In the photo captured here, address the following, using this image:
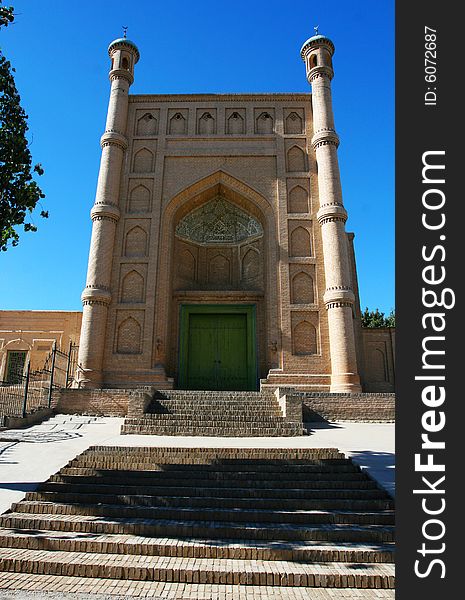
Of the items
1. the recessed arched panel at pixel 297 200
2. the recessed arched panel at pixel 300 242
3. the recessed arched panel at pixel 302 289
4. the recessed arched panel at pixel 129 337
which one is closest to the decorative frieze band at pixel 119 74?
the recessed arched panel at pixel 297 200

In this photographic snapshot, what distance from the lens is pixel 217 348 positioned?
15258 mm

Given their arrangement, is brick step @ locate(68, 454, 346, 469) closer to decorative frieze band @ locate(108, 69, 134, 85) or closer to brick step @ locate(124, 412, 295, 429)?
brick step @ locate(124, 412, 295, 429)

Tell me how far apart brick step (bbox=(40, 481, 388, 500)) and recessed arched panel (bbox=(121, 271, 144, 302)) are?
9879mm

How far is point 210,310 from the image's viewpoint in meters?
15.5

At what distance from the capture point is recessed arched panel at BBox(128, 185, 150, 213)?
15672 mm

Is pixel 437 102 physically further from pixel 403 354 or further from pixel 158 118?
pixel 158 118

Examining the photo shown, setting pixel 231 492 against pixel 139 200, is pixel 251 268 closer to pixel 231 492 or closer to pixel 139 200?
pixel 139 200

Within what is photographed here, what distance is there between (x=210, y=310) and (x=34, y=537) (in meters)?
11.8

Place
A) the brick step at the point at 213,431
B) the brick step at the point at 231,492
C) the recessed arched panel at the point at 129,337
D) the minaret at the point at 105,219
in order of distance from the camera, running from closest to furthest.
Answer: the brick step at the point at 231,492 < the brick step at the point at 213,431 < the minaret at the point at 105,219 < the recessed arched panel at the point at 129,337

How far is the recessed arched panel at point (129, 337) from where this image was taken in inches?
554

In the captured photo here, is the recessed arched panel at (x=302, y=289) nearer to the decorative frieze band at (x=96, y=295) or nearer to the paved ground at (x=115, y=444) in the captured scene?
the paved ground at (x=115, y=444)

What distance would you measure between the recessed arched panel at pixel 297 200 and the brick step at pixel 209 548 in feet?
42.0

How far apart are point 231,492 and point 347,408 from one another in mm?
7003

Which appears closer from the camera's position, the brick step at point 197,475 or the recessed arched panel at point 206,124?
the brick step at point 197,475
